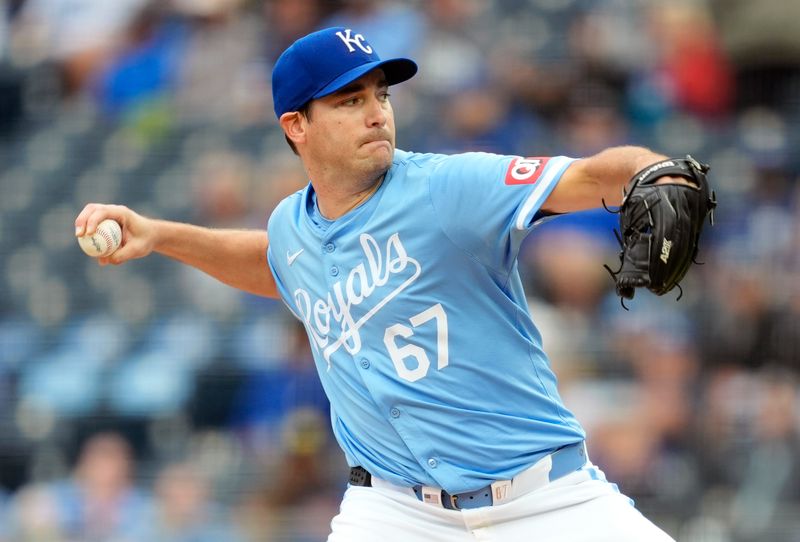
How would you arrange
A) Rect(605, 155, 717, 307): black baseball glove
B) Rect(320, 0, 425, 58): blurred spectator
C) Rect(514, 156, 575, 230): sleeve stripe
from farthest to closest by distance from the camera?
Rect(320, 0, 425, 58): blurred spectator < Rect(514, 156, 575, 230): sleeve stripe < Rect(605, 155, 717, 307): black baseball glove

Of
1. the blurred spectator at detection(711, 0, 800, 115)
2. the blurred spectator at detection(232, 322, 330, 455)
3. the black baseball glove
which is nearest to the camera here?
the black baseball glove

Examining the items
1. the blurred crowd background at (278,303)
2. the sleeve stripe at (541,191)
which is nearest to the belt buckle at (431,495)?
the sleeve stripe at (541,191)

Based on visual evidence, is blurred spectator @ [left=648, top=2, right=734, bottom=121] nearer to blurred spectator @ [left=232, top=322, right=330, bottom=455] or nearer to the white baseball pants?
blurred spectator @ [left=232, top=322, right=330, bottom=455]

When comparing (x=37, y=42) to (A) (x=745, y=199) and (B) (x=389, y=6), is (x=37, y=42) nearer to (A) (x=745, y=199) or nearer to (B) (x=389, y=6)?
(B) (x=389, y=6)

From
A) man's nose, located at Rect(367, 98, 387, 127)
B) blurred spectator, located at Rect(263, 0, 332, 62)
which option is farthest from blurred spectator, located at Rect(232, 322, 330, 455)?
man's nose, located at Rect(367, 98, 387, 127)

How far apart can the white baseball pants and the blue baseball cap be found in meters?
1.19

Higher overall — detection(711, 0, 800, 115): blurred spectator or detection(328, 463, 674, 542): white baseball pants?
detection(711, 0, 800, 115): blurred spectator

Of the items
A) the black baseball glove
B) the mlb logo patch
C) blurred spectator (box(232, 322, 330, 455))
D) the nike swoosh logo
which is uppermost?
the mlb logo patch

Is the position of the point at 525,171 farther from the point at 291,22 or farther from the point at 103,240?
the point at 291,22

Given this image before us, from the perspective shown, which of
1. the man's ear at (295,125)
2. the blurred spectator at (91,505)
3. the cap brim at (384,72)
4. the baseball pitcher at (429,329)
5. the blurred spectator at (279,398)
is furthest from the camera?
the blurred spectator at (279,398)

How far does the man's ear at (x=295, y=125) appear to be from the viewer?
13.4 ft

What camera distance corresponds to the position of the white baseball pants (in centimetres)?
364

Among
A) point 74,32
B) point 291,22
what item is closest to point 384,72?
point 291,22

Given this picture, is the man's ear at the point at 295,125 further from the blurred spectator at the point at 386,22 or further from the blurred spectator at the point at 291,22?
the blurred spectator at the point at 291,22
